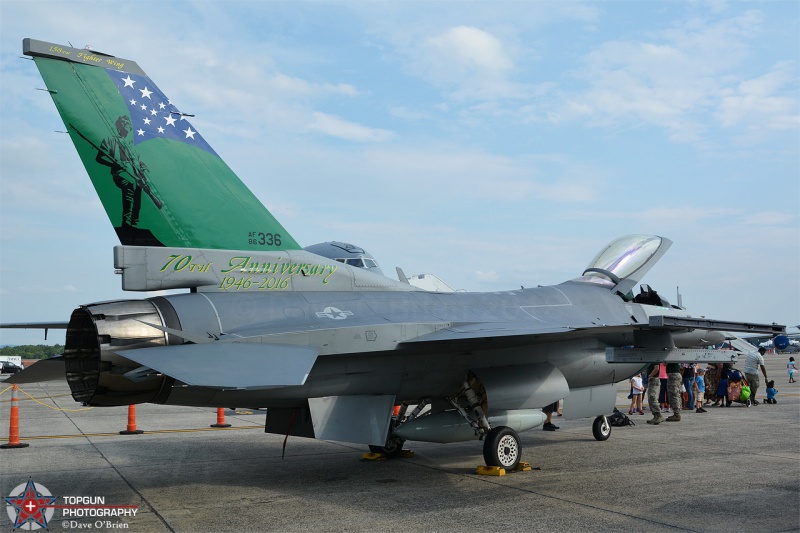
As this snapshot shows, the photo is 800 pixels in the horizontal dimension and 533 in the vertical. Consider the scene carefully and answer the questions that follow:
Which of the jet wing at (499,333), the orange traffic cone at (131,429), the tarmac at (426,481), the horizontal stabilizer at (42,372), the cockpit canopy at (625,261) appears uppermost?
the cockpit canopy at (625,261)

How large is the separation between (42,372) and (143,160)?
2.81m

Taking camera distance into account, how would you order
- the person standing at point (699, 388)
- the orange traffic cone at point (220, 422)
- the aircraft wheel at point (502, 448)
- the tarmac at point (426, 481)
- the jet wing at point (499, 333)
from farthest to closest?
the person standing at point (699, 388)
the orange traffic cone at point (220, 422)
the aircraft wheel at point (502, 448)
the jet wing at point (499, 333)
the tarmac at point (426, 481)

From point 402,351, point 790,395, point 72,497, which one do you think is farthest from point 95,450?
point 790,395

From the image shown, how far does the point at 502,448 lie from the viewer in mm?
9180

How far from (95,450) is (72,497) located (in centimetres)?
397

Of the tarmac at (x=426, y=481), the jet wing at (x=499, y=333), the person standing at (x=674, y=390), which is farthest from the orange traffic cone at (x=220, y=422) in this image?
the person standing at (x=674, y=390)

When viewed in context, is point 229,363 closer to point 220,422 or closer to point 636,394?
point 220,422

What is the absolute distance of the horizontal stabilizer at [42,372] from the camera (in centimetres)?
819

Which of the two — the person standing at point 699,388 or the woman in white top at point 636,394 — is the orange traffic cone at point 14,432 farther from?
the person standing at point 699,388

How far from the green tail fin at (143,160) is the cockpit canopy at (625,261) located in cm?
Result: 616

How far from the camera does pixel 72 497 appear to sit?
306 inches

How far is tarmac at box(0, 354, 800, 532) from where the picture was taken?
6.68 metres

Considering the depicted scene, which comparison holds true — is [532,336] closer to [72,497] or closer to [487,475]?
[487,475]

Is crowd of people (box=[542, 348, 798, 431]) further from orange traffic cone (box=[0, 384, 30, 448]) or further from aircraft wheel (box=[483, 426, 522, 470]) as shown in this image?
orange traffic cone (box=[0, 384, 30, 448])
